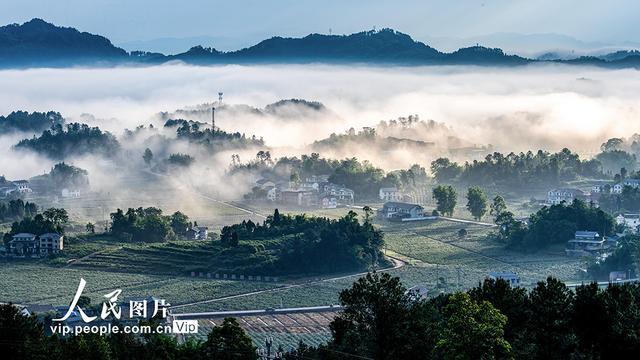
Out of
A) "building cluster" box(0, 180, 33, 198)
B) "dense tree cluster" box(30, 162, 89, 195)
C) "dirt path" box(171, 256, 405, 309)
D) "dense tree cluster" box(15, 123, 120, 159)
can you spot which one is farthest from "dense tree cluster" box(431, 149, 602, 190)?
"building cluster" box(0, 180, 33, 198)

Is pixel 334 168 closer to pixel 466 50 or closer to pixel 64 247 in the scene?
pixel 64 247

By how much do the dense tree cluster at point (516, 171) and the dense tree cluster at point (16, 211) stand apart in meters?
20.7

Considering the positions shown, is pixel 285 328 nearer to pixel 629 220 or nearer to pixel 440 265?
pixel 440 265

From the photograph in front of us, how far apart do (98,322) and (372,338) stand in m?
9.11

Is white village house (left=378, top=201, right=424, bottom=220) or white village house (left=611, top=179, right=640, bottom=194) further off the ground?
white village house (left=611, top=179, right=640, bottom=194)

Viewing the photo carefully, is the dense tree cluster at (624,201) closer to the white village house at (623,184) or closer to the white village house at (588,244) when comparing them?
the white village house at (623,184)

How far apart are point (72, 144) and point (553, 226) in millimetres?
35371

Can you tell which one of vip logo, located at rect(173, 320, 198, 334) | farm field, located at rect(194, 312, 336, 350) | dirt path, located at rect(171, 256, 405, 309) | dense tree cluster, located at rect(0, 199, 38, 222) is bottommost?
farm field, located at rect(194, 312, 336, 350)

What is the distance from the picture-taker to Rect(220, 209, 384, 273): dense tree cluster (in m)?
38.9

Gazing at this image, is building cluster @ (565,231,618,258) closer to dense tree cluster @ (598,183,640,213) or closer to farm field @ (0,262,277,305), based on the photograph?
dense tree cluster @ (598,183,640,213)

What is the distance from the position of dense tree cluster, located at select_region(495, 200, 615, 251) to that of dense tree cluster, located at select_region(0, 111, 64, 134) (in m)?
45.2

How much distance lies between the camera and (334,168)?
60.8 m

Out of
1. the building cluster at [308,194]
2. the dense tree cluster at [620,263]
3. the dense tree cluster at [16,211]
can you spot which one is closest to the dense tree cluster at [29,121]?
the building cluster at [308,194]

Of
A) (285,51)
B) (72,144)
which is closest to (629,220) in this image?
(72,144)
